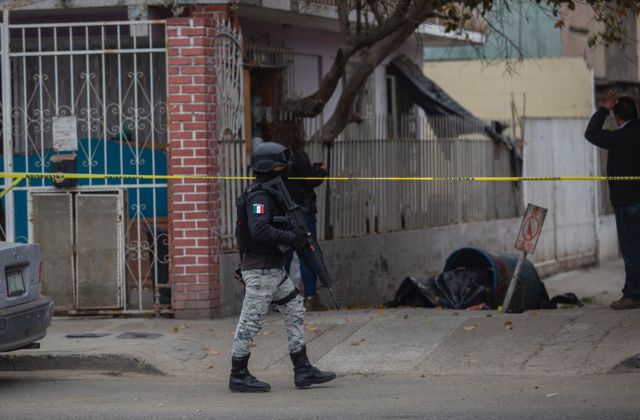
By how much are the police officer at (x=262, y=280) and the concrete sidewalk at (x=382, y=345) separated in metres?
1.12

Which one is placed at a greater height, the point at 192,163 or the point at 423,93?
the point at 423,93

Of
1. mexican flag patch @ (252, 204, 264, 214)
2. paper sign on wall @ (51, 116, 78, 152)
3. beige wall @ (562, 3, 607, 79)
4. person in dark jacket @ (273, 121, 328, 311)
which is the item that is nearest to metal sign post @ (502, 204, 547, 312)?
person in dark jacket @ (273, 121, 328, 311)

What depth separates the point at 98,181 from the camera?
40.7 ft

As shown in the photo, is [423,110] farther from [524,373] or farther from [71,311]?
[524,373]

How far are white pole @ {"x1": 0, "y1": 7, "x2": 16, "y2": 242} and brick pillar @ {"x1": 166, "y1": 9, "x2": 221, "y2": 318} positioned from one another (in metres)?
1.63

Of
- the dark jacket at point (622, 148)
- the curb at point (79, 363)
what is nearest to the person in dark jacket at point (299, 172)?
the curb at point (79, 363)

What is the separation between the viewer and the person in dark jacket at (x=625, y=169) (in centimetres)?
1147

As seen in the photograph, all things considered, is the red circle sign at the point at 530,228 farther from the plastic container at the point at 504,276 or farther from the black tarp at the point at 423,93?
the black tarp at the point at 423,93

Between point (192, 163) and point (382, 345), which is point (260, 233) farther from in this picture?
point (192, 163)

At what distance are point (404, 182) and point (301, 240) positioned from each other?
8455 millimetres

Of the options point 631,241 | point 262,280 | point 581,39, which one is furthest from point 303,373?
point 581,39

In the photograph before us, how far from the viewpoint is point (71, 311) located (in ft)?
40.2

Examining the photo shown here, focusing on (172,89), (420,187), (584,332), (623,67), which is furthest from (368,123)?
(623,67)

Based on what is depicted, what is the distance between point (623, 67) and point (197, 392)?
1836cm
